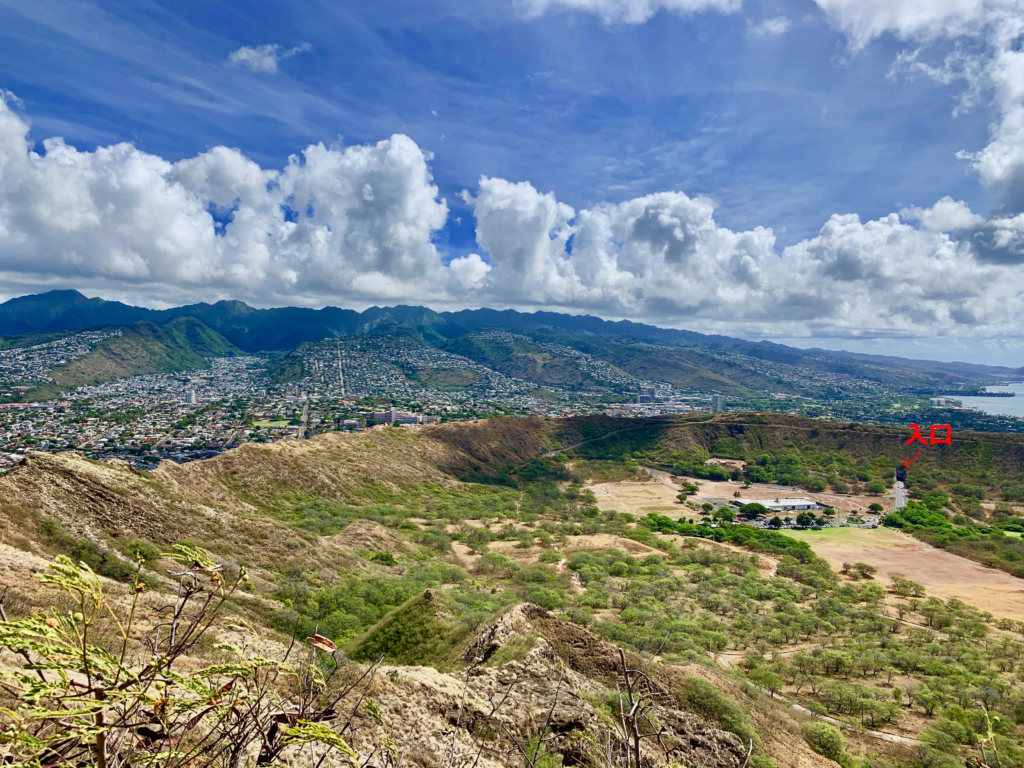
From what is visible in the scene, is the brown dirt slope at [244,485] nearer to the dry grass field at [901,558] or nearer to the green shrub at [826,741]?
the dry grass field at [901,558]

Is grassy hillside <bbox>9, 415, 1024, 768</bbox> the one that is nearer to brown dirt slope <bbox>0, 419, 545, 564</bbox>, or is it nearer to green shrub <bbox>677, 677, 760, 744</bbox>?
→ green shrub <bbox>677, 677, 760, 744</bbox>

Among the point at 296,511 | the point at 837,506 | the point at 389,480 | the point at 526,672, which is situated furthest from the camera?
the point at 837,506

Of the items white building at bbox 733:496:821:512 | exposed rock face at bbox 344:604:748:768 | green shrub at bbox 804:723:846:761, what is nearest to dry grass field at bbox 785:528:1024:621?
white building at bbox 733:496:821:512

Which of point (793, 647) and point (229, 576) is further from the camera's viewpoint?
point (793, 647)

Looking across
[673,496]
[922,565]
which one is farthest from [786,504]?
[922,565]

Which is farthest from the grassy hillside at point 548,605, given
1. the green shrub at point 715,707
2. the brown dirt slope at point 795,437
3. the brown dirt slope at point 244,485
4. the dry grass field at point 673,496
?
the brown dirt slope at point 795,437

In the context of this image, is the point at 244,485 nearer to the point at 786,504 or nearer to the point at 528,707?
the point at 528,707

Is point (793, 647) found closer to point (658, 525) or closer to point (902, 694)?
point (902, 694)

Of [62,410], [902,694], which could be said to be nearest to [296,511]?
[902,694]
